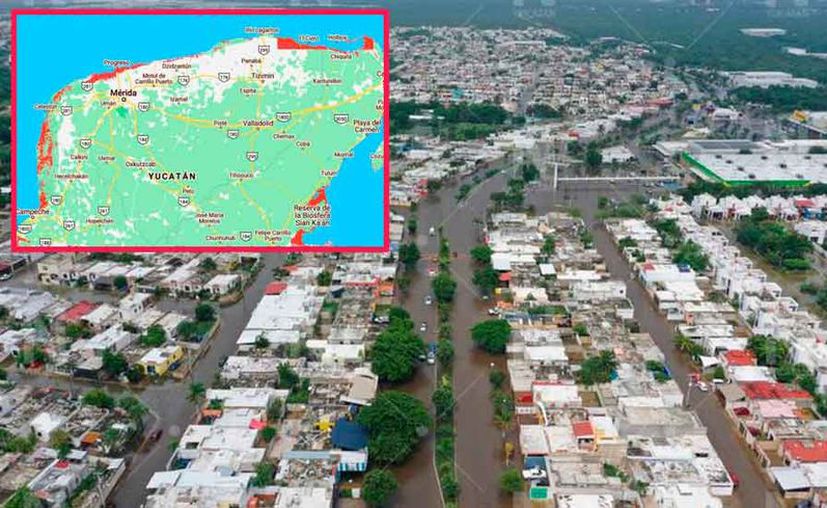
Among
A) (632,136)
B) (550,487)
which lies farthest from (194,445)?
(632,136)

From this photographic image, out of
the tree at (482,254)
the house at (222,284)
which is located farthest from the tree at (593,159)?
the house at (222,284)

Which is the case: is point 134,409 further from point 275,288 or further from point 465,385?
point 465,385

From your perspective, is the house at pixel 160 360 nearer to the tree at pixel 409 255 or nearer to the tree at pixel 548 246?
the tree at pixel 409 255

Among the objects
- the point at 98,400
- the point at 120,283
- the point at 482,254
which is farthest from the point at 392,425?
the point at 120,283

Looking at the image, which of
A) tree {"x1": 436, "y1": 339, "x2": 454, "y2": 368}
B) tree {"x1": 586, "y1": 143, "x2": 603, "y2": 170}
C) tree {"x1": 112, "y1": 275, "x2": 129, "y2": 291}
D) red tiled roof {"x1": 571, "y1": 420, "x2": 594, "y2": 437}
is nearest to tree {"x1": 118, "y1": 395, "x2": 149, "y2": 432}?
tree {"x1": 436, "y1": 339, "x2": 454, "y2": 368}

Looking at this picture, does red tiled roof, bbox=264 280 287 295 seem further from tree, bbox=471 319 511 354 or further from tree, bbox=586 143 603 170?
tree, bbox=586 143 603 170

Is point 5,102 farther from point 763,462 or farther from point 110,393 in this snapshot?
point 763,462
